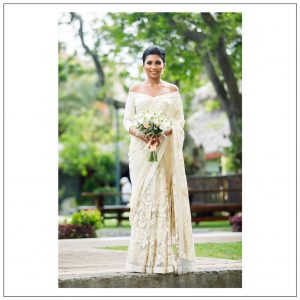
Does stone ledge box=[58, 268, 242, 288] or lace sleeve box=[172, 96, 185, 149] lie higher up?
lace sleeve box=[172, 96, 185, 149]

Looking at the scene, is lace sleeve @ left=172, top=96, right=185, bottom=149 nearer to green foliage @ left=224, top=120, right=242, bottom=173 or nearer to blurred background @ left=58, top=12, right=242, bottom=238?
blurred background @ left=58, top=12, right=242, bottom=238

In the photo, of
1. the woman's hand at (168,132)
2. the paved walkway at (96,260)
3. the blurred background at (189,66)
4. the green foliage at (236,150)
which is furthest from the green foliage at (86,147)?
the woman's hand at (168,132)

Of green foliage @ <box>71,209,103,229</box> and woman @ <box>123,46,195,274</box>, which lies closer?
woman @ <box>123,46,195,274</box>

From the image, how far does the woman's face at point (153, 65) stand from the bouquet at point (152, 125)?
38 centimetres

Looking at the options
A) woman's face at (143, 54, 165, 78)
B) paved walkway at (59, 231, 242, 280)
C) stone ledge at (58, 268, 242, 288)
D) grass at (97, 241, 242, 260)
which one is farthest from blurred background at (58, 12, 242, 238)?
woman's face at (143, 54, 165, 78)

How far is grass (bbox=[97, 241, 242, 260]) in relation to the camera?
8.91 meters

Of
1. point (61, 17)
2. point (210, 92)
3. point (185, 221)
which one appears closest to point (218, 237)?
point (185, 221)

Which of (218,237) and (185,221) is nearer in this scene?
(185,221)

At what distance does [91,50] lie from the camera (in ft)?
61.7

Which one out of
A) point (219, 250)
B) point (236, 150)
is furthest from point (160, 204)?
point (236, 150)
